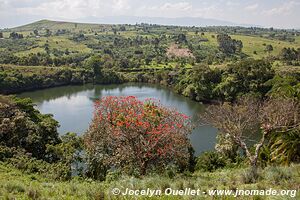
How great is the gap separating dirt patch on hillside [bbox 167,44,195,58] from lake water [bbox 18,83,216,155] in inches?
1207

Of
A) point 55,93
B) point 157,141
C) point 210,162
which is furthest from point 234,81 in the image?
point 157,141

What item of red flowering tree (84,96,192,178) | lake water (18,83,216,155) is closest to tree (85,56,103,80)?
lake water (18,83,216,155)

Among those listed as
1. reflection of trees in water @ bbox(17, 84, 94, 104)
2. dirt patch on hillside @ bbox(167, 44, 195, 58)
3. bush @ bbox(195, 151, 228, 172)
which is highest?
dirt patch on hillside @ bbox(167, 44, 195, 58)

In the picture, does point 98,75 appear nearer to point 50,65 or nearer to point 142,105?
point 50,65

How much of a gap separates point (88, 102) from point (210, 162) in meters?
44.8

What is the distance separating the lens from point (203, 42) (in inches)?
5271

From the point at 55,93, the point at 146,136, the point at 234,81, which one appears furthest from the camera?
the point at 55,93

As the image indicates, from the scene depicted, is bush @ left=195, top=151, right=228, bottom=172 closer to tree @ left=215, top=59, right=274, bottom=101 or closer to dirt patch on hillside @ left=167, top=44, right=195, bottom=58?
tree @ left=215, top=59, right=274, bottom=101

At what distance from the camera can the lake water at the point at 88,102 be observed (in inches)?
1684

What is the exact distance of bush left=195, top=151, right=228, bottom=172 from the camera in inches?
941

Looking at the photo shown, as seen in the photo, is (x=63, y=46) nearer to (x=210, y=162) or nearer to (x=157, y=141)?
(x=210, y=162)

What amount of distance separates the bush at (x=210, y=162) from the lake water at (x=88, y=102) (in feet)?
34.2

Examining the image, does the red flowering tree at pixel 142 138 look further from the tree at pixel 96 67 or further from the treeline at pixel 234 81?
the tree at pixel 96 67

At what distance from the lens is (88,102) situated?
65625 mm
